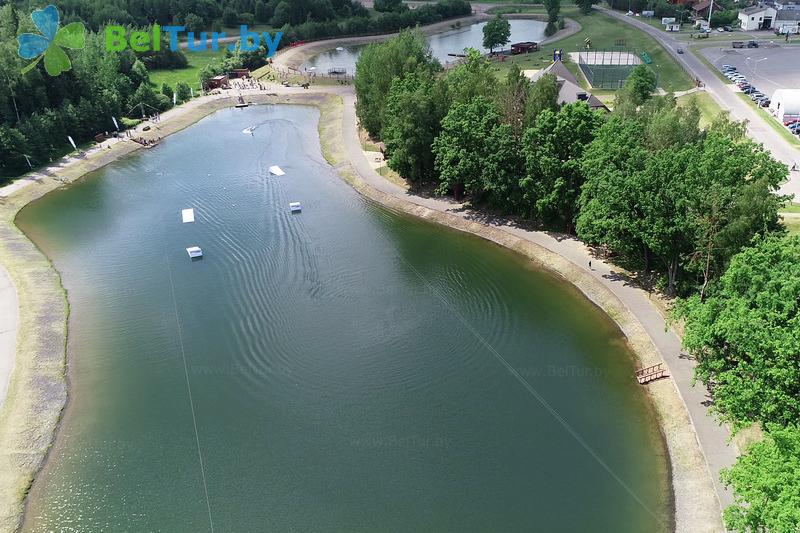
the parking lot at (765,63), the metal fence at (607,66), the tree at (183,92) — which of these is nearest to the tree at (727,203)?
the parking lot at (765,63)

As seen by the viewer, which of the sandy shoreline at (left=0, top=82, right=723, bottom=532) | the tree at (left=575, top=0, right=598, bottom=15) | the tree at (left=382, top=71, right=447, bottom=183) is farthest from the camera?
the tree at (left=575, top=0, right=598, bottom=15)

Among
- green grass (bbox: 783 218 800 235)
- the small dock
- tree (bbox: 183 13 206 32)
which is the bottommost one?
the small dock

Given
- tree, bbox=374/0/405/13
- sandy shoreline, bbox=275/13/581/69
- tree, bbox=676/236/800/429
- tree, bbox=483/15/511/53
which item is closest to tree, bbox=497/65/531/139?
tree, bbox=676/236/800/429

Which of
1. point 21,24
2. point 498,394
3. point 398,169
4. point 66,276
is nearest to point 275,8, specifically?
point 21,24

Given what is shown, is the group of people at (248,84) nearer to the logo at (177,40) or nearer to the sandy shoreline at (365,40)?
the sandy shoreline at (365,40)

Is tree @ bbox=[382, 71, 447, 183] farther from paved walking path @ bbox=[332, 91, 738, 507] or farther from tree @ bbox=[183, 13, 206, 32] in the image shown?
tree @ bbox=[183, 13, 206, 32]
